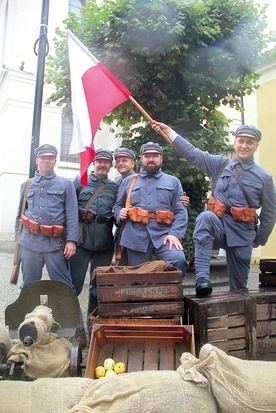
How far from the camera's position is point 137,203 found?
3.75 metres

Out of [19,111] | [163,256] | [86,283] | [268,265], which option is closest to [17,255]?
[163,256]

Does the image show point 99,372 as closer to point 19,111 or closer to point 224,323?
point 224,323

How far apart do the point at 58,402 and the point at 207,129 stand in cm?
629

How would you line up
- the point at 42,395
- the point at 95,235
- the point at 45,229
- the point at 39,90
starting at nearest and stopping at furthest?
the point at 42,395
the point at 45,229
the point at 95,235
the point at 39,90

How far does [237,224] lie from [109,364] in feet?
5.84

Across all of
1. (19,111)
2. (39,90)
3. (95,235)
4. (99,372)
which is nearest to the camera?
(99,372)

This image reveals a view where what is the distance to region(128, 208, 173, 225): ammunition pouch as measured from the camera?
3.63m

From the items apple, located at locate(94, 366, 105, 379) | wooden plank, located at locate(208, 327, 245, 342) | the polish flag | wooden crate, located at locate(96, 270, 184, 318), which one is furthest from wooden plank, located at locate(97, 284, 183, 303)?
the polish flag

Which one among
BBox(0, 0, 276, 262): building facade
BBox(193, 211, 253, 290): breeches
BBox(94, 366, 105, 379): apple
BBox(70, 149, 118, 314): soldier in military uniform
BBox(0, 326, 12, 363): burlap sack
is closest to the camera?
BBox(94, 366, 105, 379): apple

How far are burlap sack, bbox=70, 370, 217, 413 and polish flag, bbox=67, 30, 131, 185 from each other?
7.95ft

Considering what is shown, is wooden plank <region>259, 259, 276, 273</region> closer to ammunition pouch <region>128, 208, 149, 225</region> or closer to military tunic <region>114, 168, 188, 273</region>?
military tunic <region>114, 168, 188, 273</region>

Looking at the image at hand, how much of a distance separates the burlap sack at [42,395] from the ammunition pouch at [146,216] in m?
1.81

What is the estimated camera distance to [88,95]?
403cm

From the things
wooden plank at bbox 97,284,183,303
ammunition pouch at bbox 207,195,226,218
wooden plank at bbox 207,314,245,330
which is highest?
ammunition pouch at bbox 207,195,226,218
